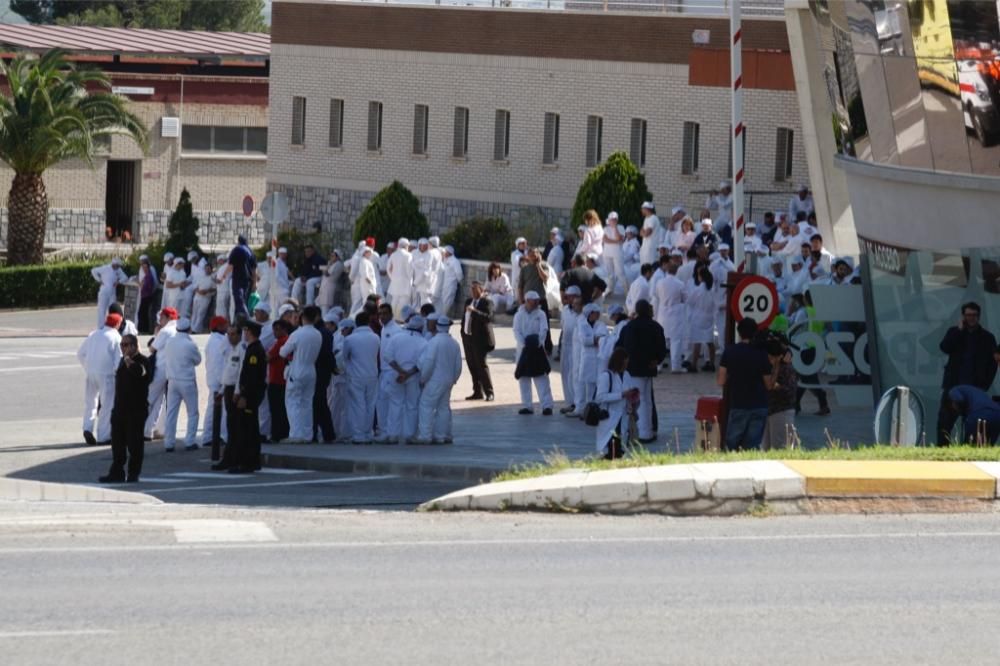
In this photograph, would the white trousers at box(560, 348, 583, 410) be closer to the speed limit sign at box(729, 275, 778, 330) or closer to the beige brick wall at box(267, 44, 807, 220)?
the speed limit sign at box(729, 275, 778, 330)

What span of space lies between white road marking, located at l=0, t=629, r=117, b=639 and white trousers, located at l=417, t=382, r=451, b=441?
503 inches

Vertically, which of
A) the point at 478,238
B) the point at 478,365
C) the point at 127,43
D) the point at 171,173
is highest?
the point at 127,43

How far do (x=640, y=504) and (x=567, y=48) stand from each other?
3094cm

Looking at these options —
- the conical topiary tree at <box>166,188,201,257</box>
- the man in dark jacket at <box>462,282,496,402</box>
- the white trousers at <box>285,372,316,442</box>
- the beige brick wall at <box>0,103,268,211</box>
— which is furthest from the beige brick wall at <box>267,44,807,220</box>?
the white trousers at <box>285,372,316,442</box>

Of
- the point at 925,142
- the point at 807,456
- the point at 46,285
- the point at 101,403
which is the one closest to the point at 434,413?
the point at 101,403

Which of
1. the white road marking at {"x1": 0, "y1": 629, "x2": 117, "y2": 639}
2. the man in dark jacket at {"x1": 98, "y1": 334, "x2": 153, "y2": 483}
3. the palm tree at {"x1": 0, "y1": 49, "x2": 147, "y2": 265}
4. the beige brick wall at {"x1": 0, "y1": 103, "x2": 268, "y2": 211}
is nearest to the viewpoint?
the white road marking at {"x1": 0, "y1": 629, "x2": 117, "y2": 639}

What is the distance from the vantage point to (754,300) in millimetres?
17984

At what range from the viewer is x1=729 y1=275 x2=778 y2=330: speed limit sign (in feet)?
58.9

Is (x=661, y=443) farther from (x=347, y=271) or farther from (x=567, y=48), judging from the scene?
(x=567, y=48)

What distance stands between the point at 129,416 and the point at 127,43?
48001 millimetres

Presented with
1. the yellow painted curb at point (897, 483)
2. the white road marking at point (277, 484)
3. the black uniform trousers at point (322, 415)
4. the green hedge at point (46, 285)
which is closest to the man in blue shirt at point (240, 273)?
the green hedge at point (46, 285)

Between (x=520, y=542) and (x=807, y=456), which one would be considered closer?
(x=520, y=542)

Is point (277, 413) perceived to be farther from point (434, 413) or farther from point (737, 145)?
point (737, 145)

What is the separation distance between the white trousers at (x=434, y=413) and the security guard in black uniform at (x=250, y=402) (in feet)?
7.87
